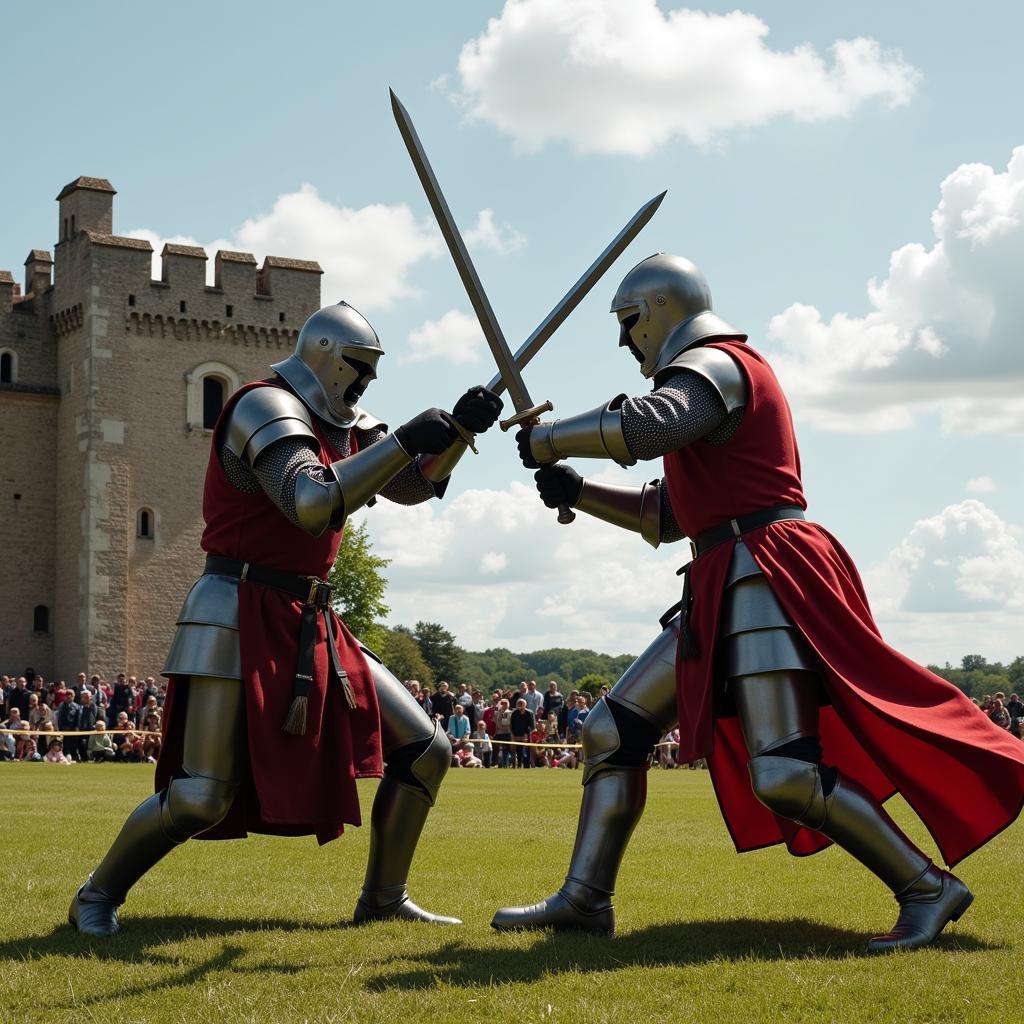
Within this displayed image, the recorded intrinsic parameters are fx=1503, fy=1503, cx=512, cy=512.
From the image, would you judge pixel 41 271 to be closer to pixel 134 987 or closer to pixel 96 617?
pixel 96 617

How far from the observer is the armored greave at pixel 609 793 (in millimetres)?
5613

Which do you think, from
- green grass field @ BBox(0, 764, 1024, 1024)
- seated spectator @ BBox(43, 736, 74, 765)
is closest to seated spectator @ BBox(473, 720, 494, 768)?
seated spectator @ BBox(43, 736, 74, 765)

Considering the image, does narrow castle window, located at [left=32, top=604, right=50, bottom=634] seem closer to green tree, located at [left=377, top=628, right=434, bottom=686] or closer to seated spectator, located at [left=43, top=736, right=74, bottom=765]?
seated spectator, located at [left=43, top=736, right=74, bottom=765]

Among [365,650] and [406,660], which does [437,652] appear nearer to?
[406,660]

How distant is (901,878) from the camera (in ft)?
17.1

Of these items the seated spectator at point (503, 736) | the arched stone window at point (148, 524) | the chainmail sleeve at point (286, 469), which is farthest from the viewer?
the arched stone window at point (148, 524)

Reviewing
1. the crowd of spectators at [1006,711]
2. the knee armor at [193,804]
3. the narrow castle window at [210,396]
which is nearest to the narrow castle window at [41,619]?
the narrow castle window at [210,396]

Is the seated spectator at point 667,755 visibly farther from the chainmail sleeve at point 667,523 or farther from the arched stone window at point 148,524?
the arched stone window at point 148,524

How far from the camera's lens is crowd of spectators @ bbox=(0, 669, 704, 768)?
2480 centimetres

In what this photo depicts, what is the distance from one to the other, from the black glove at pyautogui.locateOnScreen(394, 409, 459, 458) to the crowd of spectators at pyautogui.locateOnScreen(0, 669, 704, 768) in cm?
1879

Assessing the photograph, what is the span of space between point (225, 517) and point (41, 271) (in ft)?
147

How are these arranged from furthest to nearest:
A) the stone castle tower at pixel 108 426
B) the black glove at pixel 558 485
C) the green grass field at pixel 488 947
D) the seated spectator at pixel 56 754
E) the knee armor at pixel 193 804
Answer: the stone castle tower at pixel 108 426, the seated spectator at pixel 56 754, the black glove at pixel 558 485, the knee armor at pixel 193 804, the green grass field at pixel 488 947

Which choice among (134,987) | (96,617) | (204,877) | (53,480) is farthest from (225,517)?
(53,480)

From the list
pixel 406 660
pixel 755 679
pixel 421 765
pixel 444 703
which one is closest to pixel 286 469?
pixel 421 765
